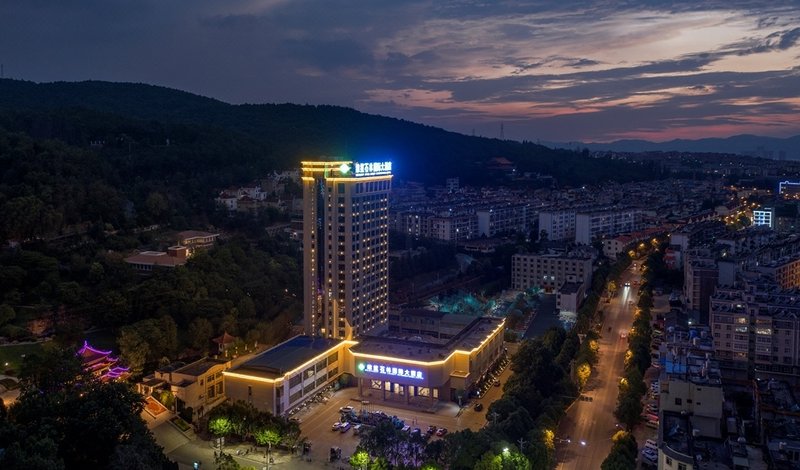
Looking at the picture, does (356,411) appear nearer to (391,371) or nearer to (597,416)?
(391,371)

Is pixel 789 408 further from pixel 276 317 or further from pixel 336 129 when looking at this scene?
pixel 336 129

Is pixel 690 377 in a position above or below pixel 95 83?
below

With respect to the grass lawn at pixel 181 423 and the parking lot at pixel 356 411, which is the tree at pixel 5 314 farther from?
the parking lot at pixel 356 411

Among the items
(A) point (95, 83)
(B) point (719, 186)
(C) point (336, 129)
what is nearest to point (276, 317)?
(C) point (336, 129)

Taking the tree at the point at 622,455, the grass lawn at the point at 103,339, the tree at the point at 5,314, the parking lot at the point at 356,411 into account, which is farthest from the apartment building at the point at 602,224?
the tree at the point at 5,314

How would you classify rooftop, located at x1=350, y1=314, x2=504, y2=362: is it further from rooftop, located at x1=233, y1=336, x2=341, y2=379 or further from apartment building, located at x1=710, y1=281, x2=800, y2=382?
apartment building, located at x1=710, y1=281, x2=800, y2=382

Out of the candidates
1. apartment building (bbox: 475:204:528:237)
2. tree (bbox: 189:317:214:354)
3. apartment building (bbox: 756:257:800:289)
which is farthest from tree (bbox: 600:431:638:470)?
apartment building (bbox: 475:204:528:237)
